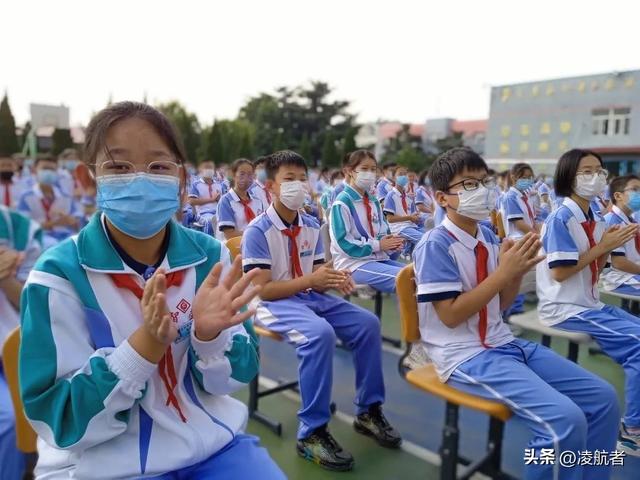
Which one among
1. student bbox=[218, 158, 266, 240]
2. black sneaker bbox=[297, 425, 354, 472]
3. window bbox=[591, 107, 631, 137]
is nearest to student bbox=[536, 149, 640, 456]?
black sneaker bbox=[297, 425, 354, 472]

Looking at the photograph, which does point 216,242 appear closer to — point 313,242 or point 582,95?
point 313,242

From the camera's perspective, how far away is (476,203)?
228cm

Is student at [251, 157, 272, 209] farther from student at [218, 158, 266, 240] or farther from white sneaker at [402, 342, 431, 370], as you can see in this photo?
white sneaker at [402, 342, 431, 370]

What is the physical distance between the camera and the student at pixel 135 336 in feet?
3.90

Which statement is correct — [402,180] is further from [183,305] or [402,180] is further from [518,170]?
[183,305]

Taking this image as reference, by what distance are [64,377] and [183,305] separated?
34 cm

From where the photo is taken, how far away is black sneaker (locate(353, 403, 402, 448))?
8.94 feet

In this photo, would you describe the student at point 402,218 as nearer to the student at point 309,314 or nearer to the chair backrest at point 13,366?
the student at point 309,314

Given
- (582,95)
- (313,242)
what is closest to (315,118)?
(582,95)

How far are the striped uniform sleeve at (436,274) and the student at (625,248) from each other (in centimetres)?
204

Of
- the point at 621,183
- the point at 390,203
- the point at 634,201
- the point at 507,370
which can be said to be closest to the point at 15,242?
the point at 507,370

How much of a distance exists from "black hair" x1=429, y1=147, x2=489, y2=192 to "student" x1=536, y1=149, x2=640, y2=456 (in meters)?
0.94

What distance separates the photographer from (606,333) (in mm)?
2754

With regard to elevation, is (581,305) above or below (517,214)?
below
